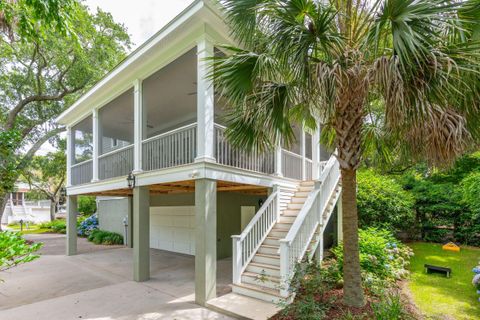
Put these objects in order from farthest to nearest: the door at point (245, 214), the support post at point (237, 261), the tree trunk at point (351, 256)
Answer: the door at point (245, 214) → the support post at point (237, 261) → the tree trunk at point (351, 256)

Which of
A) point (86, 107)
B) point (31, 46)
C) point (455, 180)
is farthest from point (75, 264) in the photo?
point (455, 180)

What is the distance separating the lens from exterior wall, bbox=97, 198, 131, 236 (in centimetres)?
1555

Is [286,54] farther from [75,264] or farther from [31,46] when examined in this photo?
[31,46]

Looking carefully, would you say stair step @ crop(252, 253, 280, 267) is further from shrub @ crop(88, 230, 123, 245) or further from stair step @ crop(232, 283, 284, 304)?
shrub @ crop(88, 230, 123, 245)

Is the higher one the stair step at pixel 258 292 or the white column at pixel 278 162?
the white column at pixel 278 162

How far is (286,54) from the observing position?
15.1 feet

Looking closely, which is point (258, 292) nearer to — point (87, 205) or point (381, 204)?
point (381, 204)

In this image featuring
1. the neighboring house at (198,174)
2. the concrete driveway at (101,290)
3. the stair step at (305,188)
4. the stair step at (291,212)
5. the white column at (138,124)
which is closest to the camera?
the concrete driveway at (101,290)

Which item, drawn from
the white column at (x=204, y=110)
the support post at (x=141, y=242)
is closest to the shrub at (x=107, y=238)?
the support post at (x=141, y=242)

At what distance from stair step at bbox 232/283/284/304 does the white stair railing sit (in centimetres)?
18

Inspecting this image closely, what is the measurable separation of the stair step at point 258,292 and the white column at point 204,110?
292 cm

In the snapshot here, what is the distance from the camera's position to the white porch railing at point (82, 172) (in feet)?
36.8

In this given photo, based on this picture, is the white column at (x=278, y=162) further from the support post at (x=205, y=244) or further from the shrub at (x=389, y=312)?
the shrub at (x=389, y=312)

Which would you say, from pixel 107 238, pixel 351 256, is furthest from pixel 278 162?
pixel 107 238
